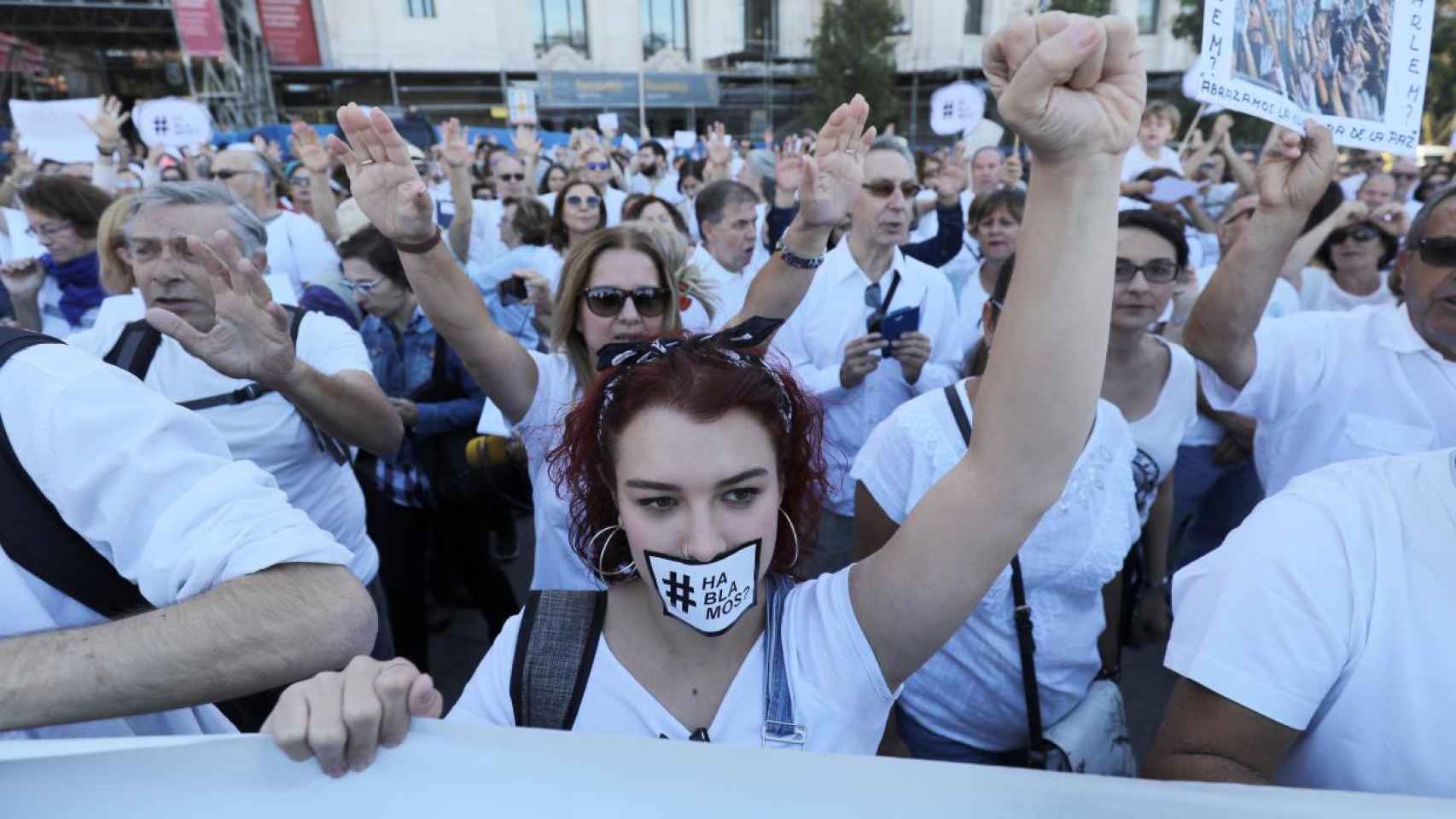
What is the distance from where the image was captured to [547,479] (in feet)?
6.93

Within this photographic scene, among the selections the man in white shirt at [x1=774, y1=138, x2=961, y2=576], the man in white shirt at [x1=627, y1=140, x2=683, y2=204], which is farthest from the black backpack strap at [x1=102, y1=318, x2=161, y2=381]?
the man in white shirt at [x1=627, y1=140, x2=683, y2=204]

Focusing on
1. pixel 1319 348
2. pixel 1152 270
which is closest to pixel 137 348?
pixel 1152 270

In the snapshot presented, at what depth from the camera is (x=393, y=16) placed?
83.8 feet

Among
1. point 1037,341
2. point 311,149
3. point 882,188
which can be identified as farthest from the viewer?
point 311,149

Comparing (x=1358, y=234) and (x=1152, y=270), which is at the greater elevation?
(x=1152, y=270)

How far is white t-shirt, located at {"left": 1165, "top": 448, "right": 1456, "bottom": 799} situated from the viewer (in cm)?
100

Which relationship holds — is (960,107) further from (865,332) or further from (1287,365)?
(1287,365)

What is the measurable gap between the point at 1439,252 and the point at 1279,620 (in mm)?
1296

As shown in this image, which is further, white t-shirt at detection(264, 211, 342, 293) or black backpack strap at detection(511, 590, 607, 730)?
white t-shirt at detection(264, 211, 342, 293)

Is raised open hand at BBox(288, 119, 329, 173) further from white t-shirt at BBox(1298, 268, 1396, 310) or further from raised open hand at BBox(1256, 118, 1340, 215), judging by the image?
white t-shirt at BBox(1298, 268, 1396, 310)

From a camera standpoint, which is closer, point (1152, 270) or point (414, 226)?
point (414, 226)

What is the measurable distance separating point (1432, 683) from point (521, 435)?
Answer: 189cm

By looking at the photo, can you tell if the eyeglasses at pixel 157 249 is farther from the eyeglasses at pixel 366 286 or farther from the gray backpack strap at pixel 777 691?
the gray backpack strap at pixel 777 691

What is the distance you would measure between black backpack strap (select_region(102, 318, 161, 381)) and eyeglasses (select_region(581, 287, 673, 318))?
1.05 m
